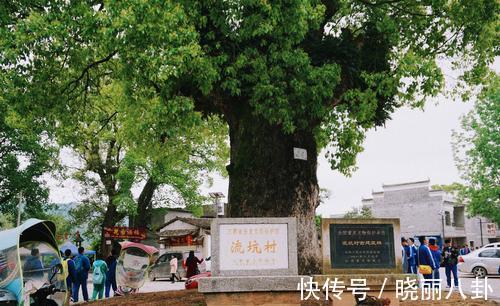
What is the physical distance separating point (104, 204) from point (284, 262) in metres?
28.6

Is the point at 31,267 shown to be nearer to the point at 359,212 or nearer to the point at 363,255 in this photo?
the point at 363,255

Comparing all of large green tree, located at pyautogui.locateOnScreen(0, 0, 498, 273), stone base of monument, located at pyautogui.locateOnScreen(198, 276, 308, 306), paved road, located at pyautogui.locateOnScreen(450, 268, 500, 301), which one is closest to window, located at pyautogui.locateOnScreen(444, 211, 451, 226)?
paved road, located at pyautogui.locateOnScreen(450, 268, 500, 301)

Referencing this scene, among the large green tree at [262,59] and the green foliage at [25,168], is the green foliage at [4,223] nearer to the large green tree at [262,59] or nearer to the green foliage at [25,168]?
the green foliage at [25,168]

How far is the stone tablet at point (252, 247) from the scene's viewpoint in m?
8.73

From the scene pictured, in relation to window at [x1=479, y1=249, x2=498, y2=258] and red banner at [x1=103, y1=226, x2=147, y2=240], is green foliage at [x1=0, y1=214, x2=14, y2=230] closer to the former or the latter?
red banner at [x1=103, y1=226, x2=147, y2=240]

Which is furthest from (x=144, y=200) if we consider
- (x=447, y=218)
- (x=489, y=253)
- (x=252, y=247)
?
(x=447, y=218)

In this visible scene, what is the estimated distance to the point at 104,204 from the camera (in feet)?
116

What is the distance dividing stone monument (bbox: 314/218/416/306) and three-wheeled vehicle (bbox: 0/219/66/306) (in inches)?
215

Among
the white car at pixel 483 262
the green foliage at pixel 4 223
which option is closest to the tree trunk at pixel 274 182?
the white car at pixel 483 262

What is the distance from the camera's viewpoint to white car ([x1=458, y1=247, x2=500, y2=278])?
24.4 meters

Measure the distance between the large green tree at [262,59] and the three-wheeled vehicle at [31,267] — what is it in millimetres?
3174

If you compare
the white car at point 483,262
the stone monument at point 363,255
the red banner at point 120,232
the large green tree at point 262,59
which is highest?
the large green tree at point 262,59

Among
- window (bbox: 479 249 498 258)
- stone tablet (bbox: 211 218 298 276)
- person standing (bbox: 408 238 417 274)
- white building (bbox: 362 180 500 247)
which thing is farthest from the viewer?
white building (bbox: 362 180 500 247)

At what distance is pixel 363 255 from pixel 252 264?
81.4 inches
